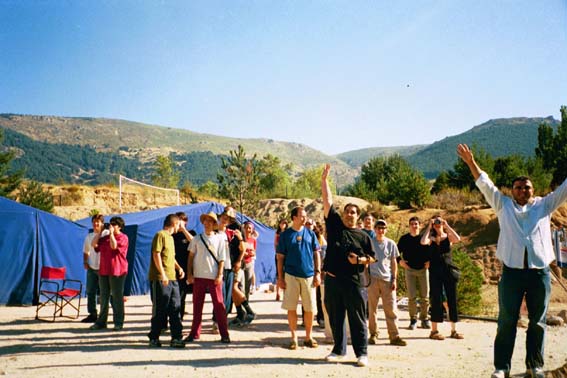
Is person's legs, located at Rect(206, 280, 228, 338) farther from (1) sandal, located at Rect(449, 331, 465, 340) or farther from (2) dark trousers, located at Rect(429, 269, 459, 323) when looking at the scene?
(1) sandal, located at Rect(449, 331, 465, 340)

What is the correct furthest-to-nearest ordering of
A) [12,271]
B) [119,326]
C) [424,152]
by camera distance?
[424,152]
[12,271]
[119,326]

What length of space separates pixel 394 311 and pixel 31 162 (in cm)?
13786

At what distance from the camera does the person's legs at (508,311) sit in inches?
171

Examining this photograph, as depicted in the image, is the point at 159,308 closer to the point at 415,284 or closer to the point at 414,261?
the point at 414,261

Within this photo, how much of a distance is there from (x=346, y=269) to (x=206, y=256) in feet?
6.68

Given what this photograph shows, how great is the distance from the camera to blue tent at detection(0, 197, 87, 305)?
36.3 feet

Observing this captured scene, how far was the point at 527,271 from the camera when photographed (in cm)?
433

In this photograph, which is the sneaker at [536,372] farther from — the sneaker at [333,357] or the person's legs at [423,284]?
the person's legs at [423,284]

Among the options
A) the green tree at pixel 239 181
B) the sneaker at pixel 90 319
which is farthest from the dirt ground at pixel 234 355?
the green tree at pixel 239 181

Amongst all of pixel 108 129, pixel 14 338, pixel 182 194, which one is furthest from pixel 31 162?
pixel 14 338

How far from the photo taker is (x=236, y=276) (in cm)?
768

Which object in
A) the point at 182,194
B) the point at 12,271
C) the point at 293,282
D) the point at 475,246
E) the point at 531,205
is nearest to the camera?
the point at 531,205

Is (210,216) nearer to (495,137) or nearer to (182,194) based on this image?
(182,194)

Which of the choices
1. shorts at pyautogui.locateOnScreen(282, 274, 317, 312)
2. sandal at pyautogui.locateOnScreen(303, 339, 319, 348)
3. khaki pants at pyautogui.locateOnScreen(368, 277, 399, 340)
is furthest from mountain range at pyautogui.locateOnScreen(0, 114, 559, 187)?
shorts at pyautogui.locateOnScreen(282, 274, 317, 312)
